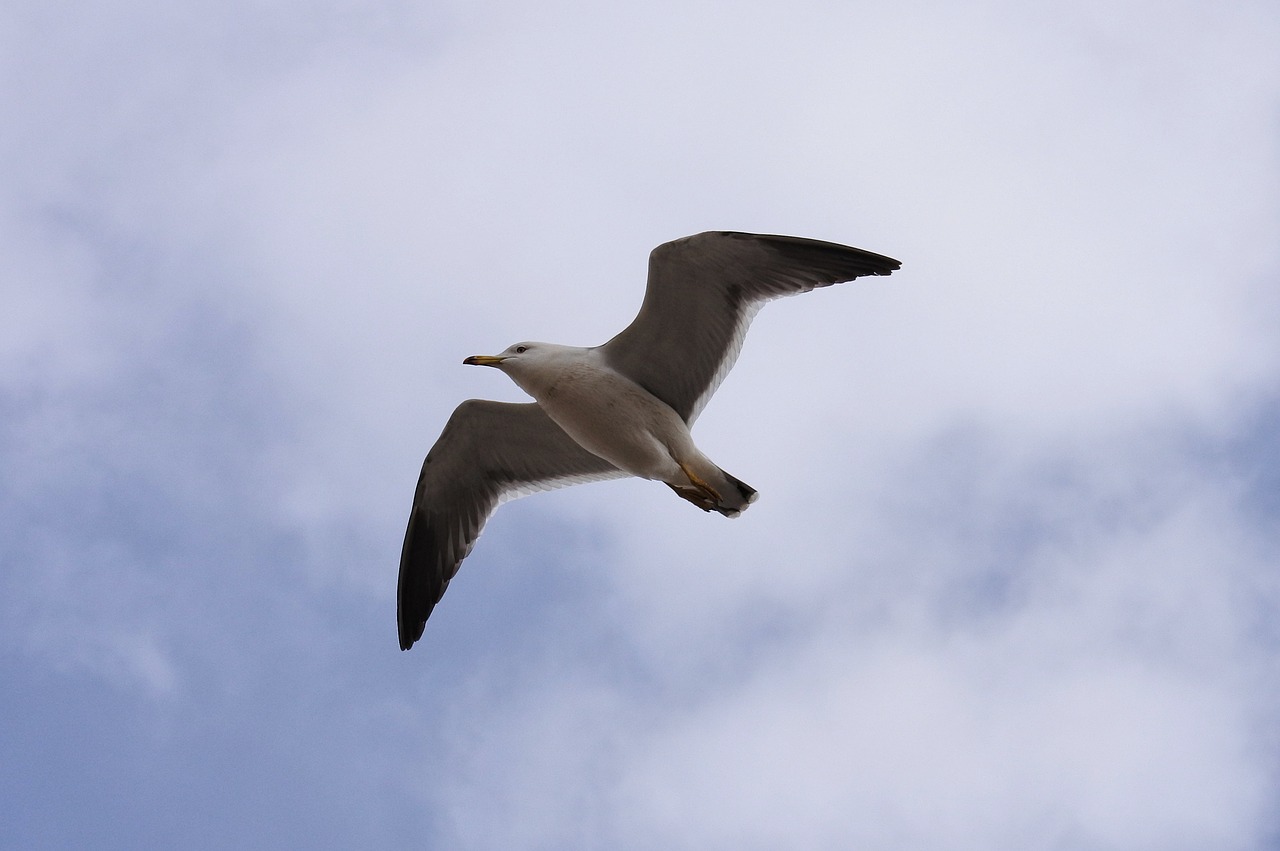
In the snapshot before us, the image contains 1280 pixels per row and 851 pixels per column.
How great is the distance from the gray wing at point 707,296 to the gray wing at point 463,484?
43.2 inches

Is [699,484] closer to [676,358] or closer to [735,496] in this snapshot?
[735,496]

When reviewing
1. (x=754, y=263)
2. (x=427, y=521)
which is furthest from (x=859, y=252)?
(x=427, y=521)

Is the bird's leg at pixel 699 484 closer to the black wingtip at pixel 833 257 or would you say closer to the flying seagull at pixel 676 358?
the flying seagull at pixel 676 358

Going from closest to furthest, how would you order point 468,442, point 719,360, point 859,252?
point 859,252 < point 719,360 < point 468,442

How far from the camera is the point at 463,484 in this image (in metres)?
10.6

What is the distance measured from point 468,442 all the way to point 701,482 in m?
2.17

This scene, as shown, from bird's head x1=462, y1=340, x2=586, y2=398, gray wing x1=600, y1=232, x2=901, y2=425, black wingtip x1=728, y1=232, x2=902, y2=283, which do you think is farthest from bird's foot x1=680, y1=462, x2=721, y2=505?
black wingtip x1=728, y1=232, x2=902, y2=283

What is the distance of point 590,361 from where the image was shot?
927cm

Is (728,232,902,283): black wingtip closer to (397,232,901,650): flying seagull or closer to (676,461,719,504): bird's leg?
(397,232,901,650): flying seagull

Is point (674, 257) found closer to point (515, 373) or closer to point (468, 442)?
point (515, 373)

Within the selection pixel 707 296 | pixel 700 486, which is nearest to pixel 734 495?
pixel 700 486

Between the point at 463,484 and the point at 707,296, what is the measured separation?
2.69m

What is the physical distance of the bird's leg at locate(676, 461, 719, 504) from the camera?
9047 millimetres

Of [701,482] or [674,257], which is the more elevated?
[674,257]
